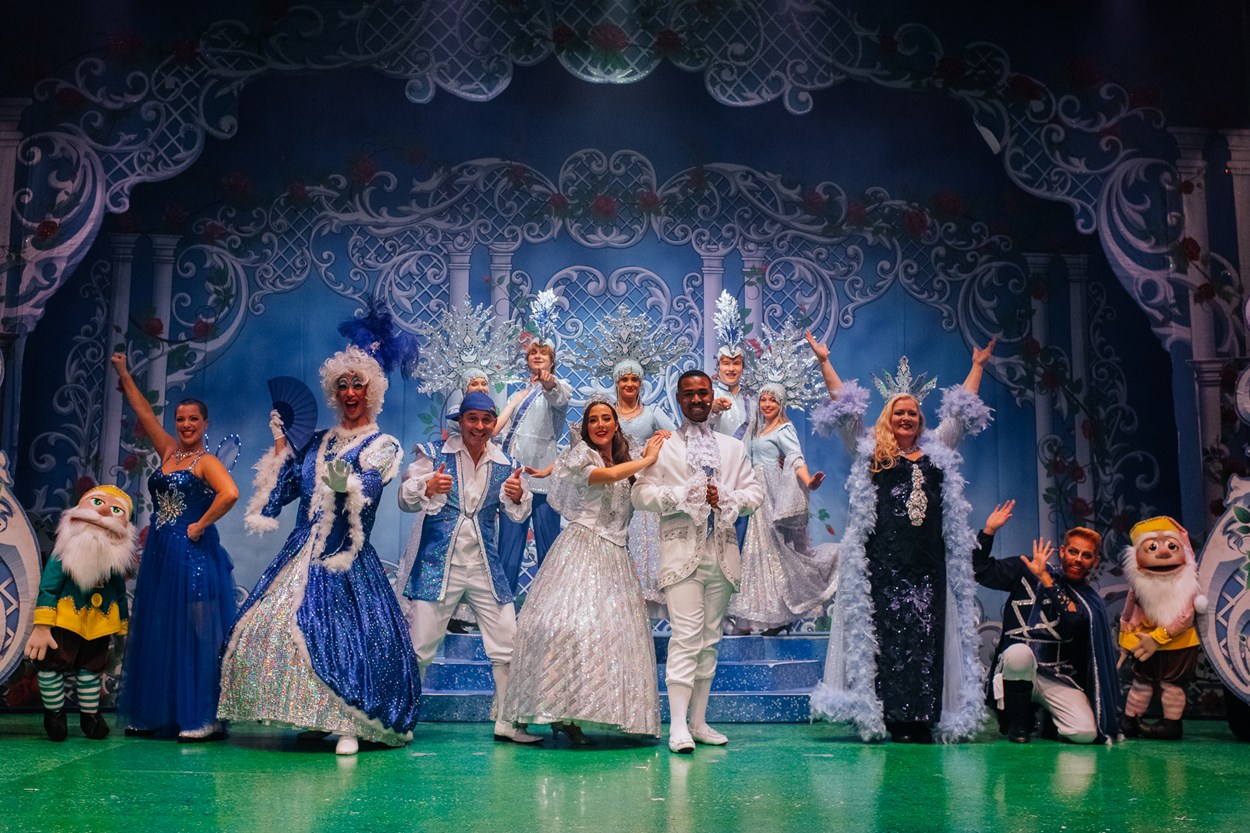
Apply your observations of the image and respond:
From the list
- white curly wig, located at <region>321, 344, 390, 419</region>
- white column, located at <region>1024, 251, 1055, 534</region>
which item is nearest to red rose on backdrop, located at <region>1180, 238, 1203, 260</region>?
white column, located at <region>1024, 251, 1055, 534</region>

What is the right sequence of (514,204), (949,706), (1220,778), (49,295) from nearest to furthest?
1. (1220,778)
2. (949,706)
3. (49,295)
4. (514,204)

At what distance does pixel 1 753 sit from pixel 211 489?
1330 millimetres

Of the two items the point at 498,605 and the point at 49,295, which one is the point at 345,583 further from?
the point at 49,295

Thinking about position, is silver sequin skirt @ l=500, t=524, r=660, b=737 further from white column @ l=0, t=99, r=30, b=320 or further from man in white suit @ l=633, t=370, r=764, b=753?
white column @ l=0, t=99, r=30, b=320

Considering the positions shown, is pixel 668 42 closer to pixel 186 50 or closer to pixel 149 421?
pixel 186 50

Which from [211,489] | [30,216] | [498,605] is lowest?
[498,605]

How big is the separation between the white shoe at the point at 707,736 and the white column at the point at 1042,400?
363 centimetres

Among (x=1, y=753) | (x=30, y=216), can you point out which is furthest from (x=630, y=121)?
(x=1, y=753)

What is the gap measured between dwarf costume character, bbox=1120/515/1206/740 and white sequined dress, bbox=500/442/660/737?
8.13 feet

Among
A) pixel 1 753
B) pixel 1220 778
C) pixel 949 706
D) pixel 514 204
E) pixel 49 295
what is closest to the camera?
pixel 1220 778

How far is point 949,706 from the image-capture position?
18.6ft

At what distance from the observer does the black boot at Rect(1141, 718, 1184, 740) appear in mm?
6051

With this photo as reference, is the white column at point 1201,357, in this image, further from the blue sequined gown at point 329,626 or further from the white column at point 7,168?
the white column at point 7,168

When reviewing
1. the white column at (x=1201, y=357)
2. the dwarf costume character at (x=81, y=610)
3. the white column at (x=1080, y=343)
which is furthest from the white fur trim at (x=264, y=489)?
the white column at (x=1080, y=343)
